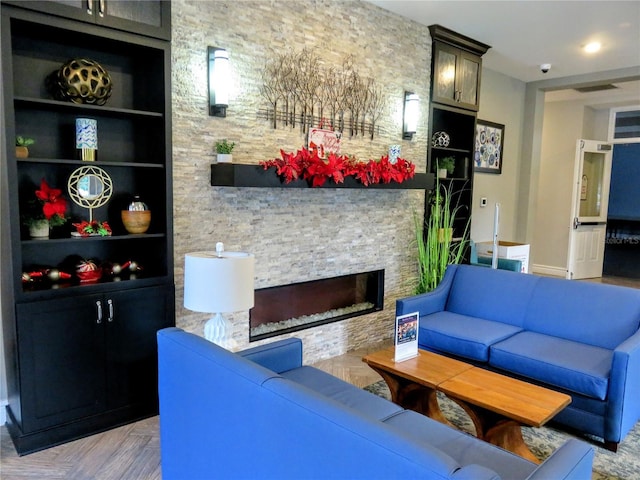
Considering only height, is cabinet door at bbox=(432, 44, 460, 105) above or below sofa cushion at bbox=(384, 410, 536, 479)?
above

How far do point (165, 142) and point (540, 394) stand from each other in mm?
2485

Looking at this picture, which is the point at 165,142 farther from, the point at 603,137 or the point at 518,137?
the point at 603,137

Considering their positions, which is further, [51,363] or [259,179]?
[259,179]

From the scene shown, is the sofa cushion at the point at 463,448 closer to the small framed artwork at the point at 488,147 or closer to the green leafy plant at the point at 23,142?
the green leafy plant at the point at 23,142

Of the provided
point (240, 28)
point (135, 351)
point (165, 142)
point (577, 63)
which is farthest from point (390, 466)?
point (577, 63)

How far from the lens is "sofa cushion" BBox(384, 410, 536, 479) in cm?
168

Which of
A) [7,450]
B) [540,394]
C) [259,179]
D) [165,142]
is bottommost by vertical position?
[7,450]

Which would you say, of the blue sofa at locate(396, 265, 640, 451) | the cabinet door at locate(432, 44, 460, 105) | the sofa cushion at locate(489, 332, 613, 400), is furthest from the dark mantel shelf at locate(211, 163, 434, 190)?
the cabinet door at locate(432, 44, 460, 105)

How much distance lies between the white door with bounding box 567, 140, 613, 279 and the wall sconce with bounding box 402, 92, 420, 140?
408 centimetres

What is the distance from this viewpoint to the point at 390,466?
3.63ft

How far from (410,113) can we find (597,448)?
9.73 feet

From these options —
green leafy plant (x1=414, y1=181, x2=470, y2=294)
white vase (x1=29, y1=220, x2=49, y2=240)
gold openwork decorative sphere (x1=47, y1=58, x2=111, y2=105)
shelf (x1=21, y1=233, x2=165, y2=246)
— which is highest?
gold openwork decorative sphere (x1=47, y1=58, x2=111, y2=105)

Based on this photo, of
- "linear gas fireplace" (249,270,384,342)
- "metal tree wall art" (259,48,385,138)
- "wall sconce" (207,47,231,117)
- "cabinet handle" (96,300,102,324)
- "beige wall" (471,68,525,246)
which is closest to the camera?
"cabinet handle" (96,300,102,324)

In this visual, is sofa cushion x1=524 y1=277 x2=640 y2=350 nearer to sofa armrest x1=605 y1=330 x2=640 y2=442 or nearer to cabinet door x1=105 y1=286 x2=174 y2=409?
sofa armrest x1=605 y1=330 x2=640 y2=442
